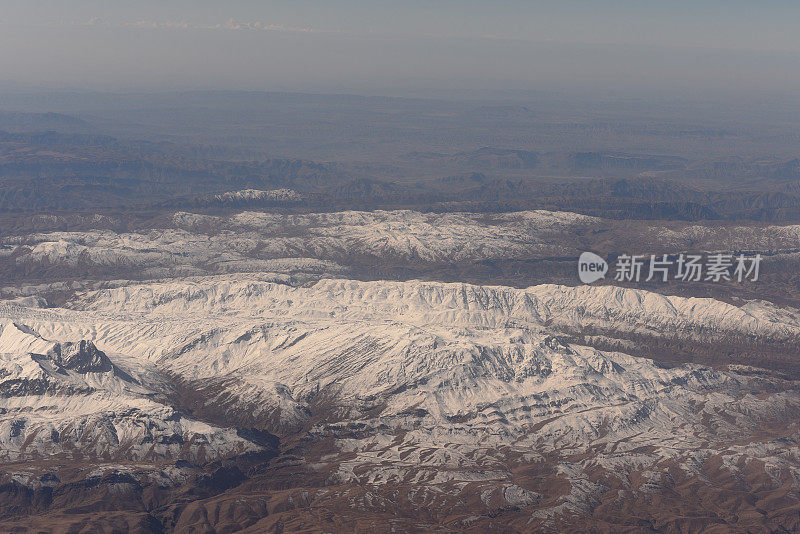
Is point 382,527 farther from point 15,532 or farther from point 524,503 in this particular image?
point 15,532

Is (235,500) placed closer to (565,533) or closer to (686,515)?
(565,533)

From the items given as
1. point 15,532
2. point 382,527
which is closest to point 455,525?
point 382,527

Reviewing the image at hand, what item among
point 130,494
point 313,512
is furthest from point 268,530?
point 130,494

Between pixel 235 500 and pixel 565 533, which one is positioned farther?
pixel 235 500

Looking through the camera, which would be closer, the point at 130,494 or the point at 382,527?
the point at 382,527

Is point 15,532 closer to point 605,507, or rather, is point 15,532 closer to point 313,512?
point 313,512

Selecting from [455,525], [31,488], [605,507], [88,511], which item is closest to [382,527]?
[455,525]

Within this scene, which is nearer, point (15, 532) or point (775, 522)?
point (15, 532)
